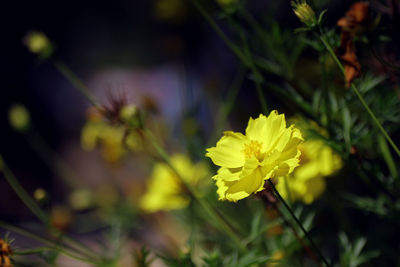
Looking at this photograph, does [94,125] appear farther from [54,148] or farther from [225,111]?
[54,148]

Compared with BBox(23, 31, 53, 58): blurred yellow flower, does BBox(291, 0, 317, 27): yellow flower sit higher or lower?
lower

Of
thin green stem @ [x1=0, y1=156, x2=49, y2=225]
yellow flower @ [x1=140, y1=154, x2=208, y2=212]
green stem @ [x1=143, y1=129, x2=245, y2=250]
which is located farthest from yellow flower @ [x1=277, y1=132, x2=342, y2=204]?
thin green stem @ [x1=0, y1=156, x2=49, y2=225]

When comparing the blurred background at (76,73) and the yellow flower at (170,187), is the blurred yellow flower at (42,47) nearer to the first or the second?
the yellow flower at (170,187)

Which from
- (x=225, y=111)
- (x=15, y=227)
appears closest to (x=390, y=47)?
(x=225, y=111)

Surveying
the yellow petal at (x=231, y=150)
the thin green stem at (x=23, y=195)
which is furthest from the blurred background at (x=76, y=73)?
the yellow petal at (x=231, y=150)

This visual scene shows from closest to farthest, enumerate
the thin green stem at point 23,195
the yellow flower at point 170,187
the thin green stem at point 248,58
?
the thin green stem at point 248,58, the thin green stem at point 23,195, the yellow flower at point 170,187

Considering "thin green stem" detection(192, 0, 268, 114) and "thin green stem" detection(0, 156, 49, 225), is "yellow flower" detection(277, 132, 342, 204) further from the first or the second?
"thin green stem" detection(0, 156, 49, 225)

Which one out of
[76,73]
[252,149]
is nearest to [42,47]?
[252,149]
